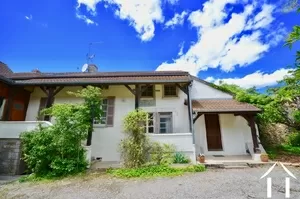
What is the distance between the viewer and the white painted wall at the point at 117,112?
9.80 metres

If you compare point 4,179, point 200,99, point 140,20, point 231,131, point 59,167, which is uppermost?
point 140,20

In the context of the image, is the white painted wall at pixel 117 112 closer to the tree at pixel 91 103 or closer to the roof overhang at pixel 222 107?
the roof overhang at pixel 222 107

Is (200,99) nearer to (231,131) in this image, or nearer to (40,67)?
(231,131)

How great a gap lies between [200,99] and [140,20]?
20.4ft

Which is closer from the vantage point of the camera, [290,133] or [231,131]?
Answer: [231,131]

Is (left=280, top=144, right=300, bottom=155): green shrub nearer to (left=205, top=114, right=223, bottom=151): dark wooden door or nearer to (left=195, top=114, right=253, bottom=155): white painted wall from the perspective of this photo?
(left=195, top=114, right=253, bottom=155): white painted wall

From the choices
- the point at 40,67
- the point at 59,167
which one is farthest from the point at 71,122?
the point at 40,67

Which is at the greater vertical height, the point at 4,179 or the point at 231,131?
the point at 231,131

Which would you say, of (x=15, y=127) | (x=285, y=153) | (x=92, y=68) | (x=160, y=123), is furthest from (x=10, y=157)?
(x=285, y=153)

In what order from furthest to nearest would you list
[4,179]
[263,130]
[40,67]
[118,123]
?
[40,67] → [263,130] → [118,123] → [4,179]

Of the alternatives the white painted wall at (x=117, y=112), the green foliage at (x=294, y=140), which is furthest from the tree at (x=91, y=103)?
the green foliage at (x=294, y=140)

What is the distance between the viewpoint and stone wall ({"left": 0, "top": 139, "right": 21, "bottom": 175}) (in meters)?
7.72

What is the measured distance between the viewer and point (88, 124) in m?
7.83

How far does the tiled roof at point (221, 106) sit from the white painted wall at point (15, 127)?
7.70 m
